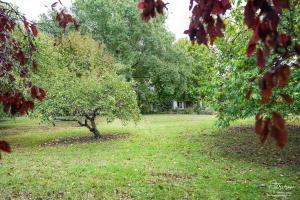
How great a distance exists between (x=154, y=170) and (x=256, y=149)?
5554 mm

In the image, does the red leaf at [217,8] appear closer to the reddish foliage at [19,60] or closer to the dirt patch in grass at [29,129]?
the reddish foliage at [19,60]

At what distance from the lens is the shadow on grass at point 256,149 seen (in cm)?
1231

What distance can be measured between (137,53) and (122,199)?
3324 cm

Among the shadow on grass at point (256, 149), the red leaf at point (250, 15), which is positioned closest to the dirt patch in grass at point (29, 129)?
the shadow on grass at point (256, 149)

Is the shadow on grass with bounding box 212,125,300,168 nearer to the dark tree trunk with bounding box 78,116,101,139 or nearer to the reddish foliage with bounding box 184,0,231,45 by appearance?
the dark tree trunk with bounding box 78,116,101,139

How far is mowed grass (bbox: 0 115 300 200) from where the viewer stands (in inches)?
337

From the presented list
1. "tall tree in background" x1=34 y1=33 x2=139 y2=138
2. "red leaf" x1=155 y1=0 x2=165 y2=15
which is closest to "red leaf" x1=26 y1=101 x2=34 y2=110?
"red leaf" x1=155 y1=0 x2=165 y2=15

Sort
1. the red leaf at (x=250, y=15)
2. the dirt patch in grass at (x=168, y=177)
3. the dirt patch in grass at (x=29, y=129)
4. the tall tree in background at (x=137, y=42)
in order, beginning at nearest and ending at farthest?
the red leaf at (x=250, y=15) → the dirt patch in grass at (x=168, y=177) → the dirt patch in grass at (x=29, y=129) → the tall tree in background at (x=137, y=42)

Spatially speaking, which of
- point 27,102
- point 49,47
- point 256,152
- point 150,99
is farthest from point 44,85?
point 150,99

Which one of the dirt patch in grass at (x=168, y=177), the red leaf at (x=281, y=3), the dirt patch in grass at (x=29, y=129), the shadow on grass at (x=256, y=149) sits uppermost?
the red leaf at (x=281, y=3)

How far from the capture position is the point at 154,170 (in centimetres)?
1073

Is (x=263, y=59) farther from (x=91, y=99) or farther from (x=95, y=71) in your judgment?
(x=95, y=71)

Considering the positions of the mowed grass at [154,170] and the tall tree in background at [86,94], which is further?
the tall tree in background at [86,94]

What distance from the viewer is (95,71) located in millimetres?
19344
